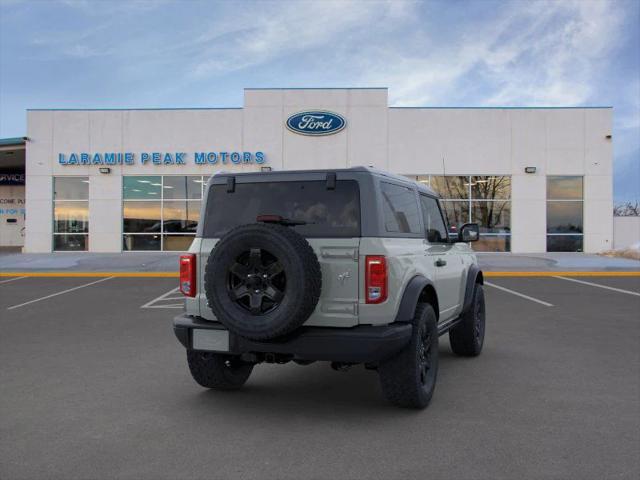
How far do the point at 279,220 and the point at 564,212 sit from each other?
71.0 feet

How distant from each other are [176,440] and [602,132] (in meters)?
23.5

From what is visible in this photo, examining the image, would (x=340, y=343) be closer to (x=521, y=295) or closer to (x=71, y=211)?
(x=521, y=295)

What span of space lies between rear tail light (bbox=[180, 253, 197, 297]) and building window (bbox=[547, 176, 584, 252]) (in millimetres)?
21327

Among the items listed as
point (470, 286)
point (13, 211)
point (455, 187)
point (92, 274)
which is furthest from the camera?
point (13, 211)

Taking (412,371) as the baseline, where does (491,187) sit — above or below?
above

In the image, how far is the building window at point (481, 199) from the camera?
23406 mm

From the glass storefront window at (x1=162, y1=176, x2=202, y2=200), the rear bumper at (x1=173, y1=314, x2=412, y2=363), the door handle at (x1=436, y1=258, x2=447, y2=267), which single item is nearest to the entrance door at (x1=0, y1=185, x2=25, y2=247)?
the glass storefront window at (x1=162, y1=176, x2=202, y2=200)

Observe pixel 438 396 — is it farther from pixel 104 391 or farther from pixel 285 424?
pixel 104 391

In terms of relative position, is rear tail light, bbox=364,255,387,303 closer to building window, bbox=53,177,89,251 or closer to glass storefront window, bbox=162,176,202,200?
glass storefront window, bbox=162,176,202,200

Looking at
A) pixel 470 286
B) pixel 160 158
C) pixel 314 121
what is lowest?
pixel 470 286

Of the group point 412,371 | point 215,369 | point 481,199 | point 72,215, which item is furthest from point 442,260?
point 72,215

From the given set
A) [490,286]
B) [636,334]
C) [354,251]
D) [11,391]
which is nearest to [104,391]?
[11,391]

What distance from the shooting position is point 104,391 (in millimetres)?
5273

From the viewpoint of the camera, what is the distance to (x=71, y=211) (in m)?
23.8
